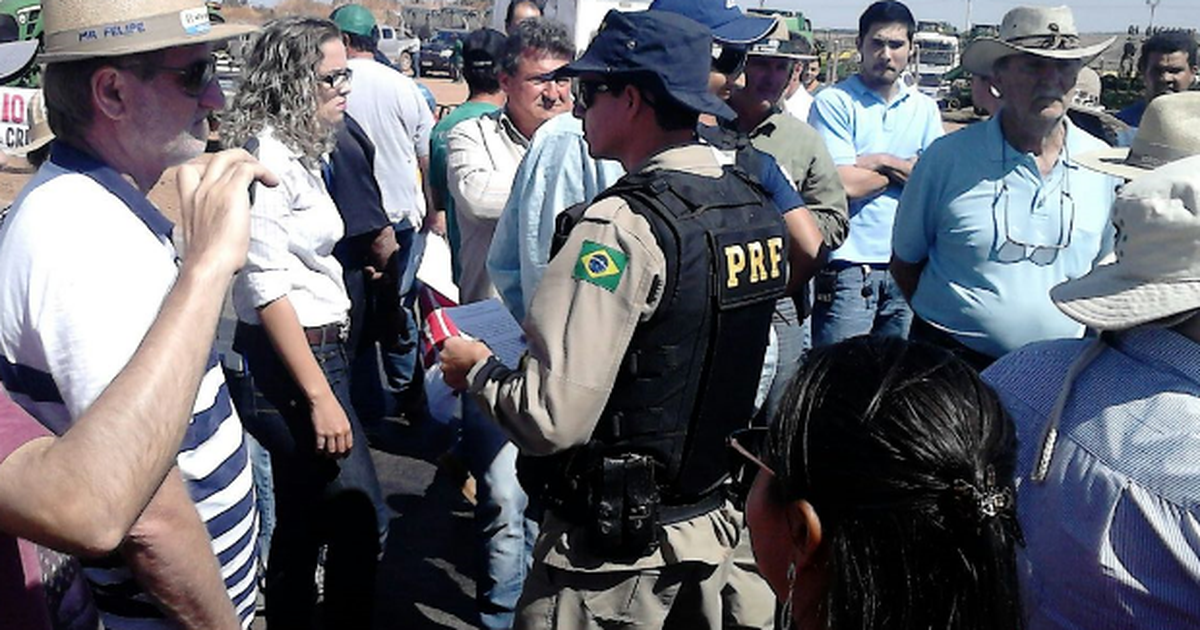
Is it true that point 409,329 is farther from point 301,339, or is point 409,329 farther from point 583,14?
point 583,14

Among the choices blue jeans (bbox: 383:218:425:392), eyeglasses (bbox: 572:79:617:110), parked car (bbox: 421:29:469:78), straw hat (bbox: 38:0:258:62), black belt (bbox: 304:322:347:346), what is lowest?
parked car (bbox: 421:29:469:78)

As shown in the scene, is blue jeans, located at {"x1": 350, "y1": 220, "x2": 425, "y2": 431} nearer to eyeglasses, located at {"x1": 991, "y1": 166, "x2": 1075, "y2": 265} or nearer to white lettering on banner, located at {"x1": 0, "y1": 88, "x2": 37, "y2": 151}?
white lettering on banner, located at {"x1": 0, "y1": 88, "x2": 37, "y2": 151}

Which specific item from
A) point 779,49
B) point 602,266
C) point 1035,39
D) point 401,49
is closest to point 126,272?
point 602,266

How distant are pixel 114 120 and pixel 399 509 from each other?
3236 mm

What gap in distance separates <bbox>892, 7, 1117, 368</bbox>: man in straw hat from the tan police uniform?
1.35 m

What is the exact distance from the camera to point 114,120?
1.99m

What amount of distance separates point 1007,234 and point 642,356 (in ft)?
5.66

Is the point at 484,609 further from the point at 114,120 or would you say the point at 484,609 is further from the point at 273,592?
the point at 114,120

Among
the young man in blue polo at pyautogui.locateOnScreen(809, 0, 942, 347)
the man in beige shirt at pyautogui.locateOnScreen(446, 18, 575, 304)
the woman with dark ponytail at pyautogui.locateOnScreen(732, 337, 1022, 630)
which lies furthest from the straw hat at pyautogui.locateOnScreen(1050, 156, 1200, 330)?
the young man in blue polo at pyautogui.locateOnScreen(809, 0, 942, 347)

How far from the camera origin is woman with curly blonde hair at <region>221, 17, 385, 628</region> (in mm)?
3135

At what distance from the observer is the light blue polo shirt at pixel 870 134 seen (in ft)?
16.3

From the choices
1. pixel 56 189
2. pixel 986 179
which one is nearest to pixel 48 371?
pixel 56 189

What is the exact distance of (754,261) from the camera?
8.35 feet

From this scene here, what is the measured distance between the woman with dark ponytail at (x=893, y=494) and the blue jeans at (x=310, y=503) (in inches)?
83.4
